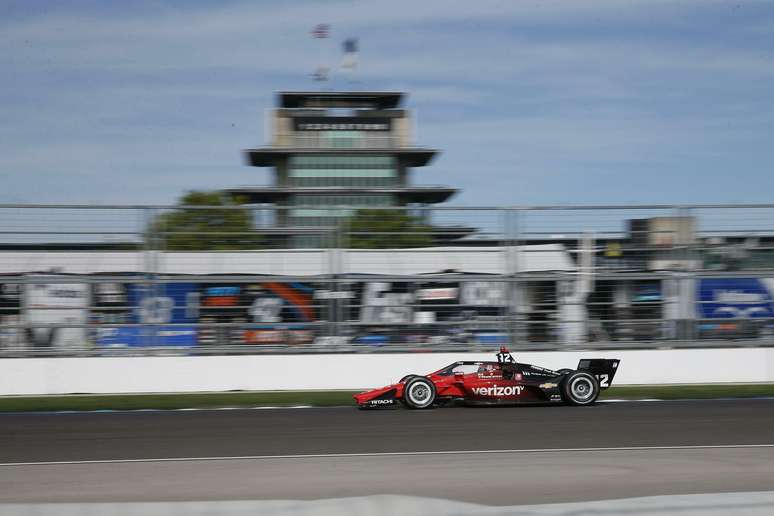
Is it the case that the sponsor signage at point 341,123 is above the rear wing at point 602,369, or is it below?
above

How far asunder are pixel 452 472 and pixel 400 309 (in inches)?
440

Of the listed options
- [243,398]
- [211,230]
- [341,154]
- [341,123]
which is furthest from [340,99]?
[243,398]

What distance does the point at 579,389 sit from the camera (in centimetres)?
1333

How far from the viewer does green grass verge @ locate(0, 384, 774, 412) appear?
1452cm

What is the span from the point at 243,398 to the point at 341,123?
61476 mm

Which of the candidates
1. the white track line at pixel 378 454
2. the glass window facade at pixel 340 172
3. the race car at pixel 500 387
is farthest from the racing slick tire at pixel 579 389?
the glass window facade at pixel 340 172

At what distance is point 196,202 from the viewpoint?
62.8 meters

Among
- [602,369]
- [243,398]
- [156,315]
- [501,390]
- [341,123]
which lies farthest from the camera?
[341,123]

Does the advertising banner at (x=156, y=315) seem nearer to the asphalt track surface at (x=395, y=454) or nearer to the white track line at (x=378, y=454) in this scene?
the asphalt track surface at (x=395, y=454)

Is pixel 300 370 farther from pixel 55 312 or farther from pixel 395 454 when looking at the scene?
pixel 395 454

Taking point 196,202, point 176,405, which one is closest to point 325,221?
point 176,405

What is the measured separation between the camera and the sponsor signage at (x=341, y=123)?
246 feet

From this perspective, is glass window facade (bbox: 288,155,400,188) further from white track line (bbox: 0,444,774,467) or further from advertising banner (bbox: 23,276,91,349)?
white track line (bbox: 0,444,774,467)

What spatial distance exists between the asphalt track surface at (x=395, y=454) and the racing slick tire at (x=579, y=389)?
0.68 metres
